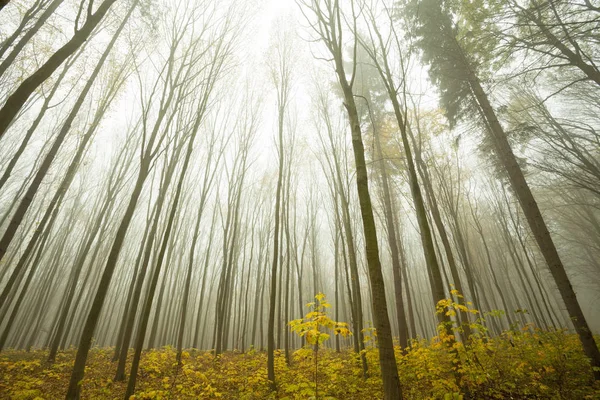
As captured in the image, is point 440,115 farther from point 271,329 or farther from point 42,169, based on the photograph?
point 42,169

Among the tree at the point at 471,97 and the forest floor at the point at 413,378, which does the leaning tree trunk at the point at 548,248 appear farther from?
the forest floor at the point at 413,378

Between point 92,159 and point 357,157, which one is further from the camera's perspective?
point 92,159

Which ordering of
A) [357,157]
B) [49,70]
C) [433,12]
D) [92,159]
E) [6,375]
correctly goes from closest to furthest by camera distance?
1. [49,70]
2. [357,157]
3. [6,375]
4. [433,12]
5. [92,159]

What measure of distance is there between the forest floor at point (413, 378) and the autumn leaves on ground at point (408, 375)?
0.02 meters

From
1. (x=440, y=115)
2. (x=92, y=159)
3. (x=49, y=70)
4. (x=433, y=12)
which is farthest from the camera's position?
(x=92, y=159)

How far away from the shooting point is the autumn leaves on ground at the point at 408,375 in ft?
11.1

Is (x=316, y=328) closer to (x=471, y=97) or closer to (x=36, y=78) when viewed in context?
(x=36, y=78)

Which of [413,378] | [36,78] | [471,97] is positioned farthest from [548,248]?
[36,78]

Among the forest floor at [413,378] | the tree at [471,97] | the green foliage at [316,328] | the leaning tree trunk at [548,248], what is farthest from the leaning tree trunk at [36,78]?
the leaning tree trunk at [548,248]

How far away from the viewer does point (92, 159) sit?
12477mm

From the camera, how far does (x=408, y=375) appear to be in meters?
4.77

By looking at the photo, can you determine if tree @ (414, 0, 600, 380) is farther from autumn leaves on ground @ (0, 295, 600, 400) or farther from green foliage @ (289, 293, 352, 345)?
green foliage @ (289, 293, 352, 345)

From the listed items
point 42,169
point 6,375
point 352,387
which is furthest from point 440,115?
point 6,375

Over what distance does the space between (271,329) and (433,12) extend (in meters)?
10.9
